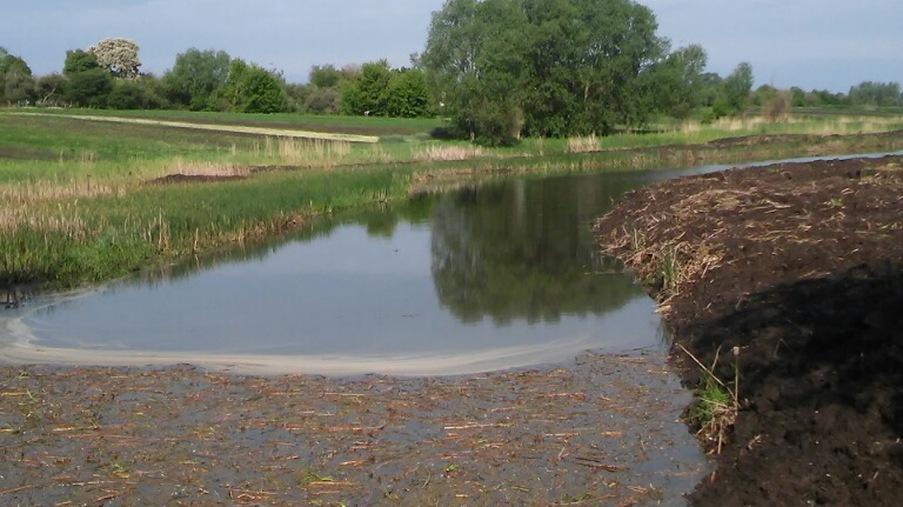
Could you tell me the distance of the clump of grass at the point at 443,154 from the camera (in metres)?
47.3

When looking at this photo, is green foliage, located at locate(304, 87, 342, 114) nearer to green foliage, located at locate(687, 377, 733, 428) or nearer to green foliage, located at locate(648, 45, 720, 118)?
green foliage, located at locate(648, 45, 720, 118)

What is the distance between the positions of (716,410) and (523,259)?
36.6 feet

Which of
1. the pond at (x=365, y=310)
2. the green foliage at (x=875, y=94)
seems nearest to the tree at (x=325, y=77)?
the green foliage at (x=875, y=94)

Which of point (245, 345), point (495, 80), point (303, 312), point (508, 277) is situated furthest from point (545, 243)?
point (495, 80)

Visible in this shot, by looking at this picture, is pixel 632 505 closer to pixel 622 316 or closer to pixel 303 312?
pixel 622 316

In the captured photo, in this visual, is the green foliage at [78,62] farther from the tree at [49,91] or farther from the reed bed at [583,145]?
the reed bed at [583,145]

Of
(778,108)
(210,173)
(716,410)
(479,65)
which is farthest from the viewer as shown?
(778,108)

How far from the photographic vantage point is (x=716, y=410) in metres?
8.14

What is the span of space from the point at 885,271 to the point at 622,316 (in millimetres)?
3797

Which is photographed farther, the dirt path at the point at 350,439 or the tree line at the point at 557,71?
the tree line at the point at 557,71

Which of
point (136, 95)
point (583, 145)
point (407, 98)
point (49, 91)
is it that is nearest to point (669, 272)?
point (583, 145)

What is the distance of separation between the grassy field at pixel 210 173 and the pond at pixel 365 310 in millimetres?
1137

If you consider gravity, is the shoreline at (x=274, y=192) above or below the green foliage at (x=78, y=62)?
below

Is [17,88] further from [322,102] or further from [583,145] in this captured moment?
[583,145]
